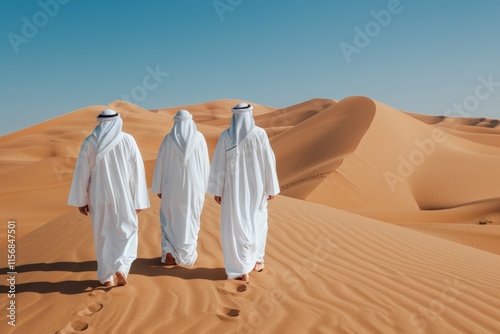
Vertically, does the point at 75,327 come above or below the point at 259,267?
above

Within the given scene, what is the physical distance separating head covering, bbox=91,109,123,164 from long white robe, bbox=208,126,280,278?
1.15 m

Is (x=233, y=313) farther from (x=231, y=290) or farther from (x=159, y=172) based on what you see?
(x=159, y=172)

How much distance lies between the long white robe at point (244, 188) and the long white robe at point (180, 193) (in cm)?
50

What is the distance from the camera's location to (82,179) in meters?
5.09

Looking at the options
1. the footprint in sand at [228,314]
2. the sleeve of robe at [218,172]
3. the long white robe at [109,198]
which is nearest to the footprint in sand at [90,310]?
the long white robe at [109,198]

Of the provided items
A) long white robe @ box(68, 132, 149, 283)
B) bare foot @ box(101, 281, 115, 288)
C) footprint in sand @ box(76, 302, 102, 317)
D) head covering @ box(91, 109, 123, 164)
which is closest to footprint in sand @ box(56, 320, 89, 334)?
footprint in sand @ box(76, 302, 102, 317)

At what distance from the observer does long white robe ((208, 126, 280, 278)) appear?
525 cm

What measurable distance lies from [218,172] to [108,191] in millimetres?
1225

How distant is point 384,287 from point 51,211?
43.8 feet

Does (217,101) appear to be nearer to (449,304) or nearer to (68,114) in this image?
(68,114)

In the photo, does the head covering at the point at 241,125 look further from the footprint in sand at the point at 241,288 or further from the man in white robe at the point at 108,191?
the footprint in sand at the point at 241,288

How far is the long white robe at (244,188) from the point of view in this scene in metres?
5.25

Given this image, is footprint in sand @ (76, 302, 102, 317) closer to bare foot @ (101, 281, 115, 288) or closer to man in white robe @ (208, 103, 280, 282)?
bare foot @ (101, 281, 115, 288)

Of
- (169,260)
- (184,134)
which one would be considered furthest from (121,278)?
(184,134)
